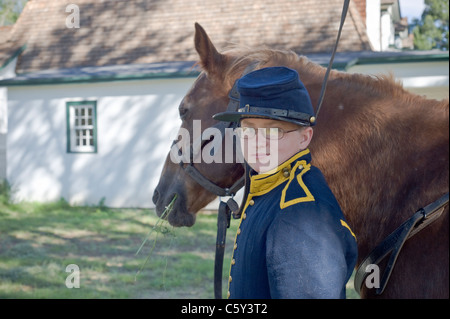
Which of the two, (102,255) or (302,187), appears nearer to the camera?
(302,187)

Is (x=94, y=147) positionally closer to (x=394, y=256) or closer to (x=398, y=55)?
(x=398, y=55)

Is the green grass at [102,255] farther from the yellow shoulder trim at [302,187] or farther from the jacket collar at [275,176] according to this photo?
the yellow shoulder trim at [302,187]

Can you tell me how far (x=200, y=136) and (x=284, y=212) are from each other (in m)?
1.34

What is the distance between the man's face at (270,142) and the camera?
1.77 m

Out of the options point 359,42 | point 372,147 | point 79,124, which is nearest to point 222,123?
point 372,147

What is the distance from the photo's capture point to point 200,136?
9.57 ft

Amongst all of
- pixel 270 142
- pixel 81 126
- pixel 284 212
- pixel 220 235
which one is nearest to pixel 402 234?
pixel 284 212

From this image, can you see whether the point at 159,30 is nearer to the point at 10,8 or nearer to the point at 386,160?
the point at 386,160

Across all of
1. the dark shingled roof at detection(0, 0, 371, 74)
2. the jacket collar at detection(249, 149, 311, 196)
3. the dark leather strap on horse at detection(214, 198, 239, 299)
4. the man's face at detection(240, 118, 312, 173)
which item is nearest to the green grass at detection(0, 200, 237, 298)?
the dark leather strap on horse at detection(214, 198, 239, 299)

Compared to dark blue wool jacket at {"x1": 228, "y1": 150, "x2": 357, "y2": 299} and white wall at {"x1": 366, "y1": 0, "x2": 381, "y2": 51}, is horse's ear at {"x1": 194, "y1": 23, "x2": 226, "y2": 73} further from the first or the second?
white wall at {"x1": 366, "y1": 0, "x2": 381, "y2": 51}

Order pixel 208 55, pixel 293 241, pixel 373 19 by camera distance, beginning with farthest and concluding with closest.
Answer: pixel 373 19 → pixel 208 55 → pixel 293 241

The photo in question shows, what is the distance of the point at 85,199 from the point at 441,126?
13041 mm
